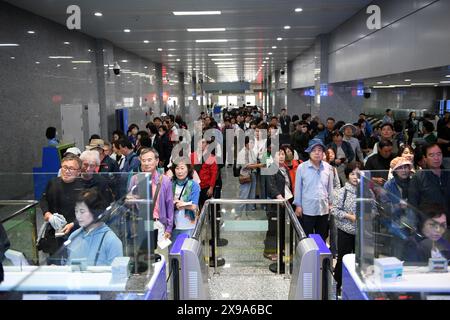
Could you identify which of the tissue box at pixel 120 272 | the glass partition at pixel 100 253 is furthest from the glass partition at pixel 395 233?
the tissue box at pixel 120 272

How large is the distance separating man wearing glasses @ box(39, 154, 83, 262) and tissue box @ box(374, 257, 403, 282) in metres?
2.41

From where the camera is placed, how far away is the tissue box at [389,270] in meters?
2.48

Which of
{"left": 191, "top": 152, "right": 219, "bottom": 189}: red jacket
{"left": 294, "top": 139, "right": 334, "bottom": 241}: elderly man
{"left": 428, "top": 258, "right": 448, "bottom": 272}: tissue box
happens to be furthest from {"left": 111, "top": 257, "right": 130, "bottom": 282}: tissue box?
{"left": 191, "top": 152, "right": 219, "bottom": 189}: red jacket

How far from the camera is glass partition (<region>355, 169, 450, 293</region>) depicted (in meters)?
2.64

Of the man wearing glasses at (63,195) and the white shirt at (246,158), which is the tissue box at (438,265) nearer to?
the man wearing glasses at (63,195)

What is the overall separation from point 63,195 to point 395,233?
9.76ft

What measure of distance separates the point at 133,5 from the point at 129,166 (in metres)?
4.28

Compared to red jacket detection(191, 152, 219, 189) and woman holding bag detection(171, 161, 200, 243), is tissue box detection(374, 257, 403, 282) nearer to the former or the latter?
woman holding bag detection(171, 161, 200, 243)

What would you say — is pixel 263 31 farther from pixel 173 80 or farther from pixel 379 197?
pixel 173 80

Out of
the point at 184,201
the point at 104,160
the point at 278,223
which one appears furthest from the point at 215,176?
the point at 184,201

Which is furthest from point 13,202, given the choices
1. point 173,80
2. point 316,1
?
point 173,80

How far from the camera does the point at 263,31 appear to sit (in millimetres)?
13266

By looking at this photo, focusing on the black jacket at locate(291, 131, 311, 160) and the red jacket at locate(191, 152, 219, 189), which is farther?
the black jacket at locate(291, 131, 311, 160)

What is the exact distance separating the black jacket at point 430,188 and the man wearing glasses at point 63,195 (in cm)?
278
